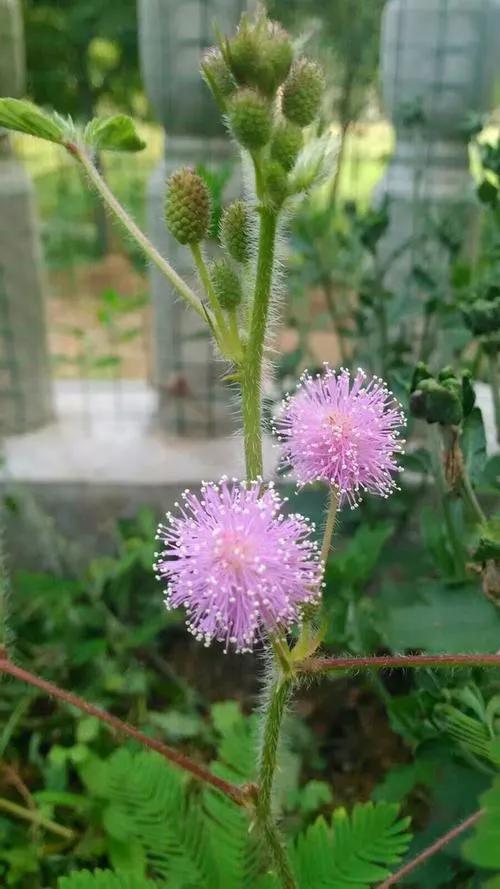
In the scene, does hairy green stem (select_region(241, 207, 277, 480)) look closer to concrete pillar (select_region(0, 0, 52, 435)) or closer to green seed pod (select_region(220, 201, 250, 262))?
green seed pod (select_region(220, 201, 250, 262))

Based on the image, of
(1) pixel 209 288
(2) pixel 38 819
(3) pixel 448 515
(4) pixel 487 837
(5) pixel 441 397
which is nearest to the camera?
(4) pixel 487 837

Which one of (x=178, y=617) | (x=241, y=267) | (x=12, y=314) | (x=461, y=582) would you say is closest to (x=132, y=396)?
(x=12, y=314)

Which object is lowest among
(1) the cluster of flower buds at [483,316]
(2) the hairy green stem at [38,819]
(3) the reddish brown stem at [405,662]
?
(2) the hairy green stem at [38,819]

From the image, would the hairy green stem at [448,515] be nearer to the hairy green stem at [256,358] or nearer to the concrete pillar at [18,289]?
the hairy green stem at [256,358]

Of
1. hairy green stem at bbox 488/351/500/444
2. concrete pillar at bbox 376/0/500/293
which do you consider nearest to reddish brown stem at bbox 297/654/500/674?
hairy green stem at bbox 488/351/500/444

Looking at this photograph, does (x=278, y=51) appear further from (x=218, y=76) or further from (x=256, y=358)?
(x=256, y=358)

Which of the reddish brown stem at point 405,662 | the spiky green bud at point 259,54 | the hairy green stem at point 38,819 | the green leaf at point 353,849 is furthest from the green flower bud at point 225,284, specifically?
the hairy green stem at point 38,819

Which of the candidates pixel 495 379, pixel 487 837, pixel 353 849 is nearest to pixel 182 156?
pixel 495 379

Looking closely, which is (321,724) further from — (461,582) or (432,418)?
(432,418)
